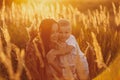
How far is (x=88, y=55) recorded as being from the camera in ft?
10.1

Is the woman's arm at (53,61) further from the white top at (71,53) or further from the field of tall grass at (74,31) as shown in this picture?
the field of tall grass at (74,31)

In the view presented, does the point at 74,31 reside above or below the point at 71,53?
above

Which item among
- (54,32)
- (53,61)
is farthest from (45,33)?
(53,61)

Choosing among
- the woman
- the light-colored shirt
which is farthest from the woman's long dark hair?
the light-colored shirt

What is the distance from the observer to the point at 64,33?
3.04 meters

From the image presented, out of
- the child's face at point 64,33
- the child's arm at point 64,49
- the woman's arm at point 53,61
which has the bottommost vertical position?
the woman's arm at point 53,61

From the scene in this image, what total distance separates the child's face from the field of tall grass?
3 cm

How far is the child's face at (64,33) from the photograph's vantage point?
9.95 ft

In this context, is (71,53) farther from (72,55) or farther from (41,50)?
(41,50)

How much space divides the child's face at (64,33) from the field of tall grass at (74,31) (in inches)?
1.4

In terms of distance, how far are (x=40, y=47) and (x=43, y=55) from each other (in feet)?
0.15

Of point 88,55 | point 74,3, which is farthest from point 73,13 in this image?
point 88,55

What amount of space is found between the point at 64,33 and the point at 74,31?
0.06 m

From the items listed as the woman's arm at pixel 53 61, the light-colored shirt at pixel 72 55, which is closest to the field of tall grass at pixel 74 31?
the light-colored shirt at pixel 72 55
